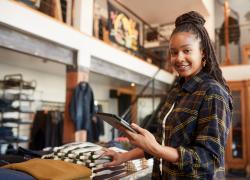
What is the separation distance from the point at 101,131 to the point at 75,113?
2987 millimetres

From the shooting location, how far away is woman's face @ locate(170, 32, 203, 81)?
3.22 ft

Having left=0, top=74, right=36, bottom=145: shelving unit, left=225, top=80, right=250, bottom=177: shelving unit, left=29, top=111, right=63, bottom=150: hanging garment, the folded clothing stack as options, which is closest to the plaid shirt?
the folded clothing stack

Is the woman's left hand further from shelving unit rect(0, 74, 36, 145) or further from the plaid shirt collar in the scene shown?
shelving unit rect(0, 74, 36, 145)

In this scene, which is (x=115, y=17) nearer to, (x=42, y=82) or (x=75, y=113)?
(x=75, y=113)

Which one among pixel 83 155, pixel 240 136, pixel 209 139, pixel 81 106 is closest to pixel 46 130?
pixel 81 106

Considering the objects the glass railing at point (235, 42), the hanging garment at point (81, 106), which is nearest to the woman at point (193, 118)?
the hanging garment at point (81, 106)

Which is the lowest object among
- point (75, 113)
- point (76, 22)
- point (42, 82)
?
point (75, 113)

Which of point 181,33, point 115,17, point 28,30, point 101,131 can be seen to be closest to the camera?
point 181,33

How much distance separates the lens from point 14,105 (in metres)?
5.37

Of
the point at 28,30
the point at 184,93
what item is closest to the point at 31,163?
the point at 184,93

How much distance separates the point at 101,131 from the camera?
6.80 m

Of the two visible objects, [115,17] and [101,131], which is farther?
[101,131]

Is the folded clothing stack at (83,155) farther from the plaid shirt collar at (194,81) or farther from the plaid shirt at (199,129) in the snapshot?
the plaid shirt collar at (194,81)

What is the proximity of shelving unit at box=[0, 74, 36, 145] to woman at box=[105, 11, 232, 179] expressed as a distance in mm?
4502
